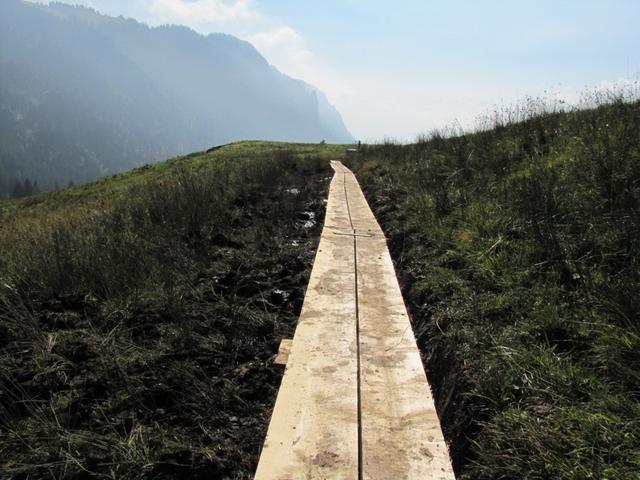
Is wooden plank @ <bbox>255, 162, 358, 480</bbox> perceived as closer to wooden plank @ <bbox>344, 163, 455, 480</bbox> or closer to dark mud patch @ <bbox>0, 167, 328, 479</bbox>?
wooden plank @ <bbox>344, 163, 455, 480</bbox>

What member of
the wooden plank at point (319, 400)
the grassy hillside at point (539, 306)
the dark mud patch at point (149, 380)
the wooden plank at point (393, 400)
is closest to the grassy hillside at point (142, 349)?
the dark mud patch at point (149, 380)

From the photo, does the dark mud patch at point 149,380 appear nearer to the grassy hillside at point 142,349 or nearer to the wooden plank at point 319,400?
the grassy hillside at point 142,349

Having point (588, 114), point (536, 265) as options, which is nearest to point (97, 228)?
point (536, 265)

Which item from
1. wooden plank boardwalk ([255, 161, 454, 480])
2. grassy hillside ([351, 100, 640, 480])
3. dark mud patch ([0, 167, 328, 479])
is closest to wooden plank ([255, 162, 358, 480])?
wooden plank boardwalk ([255, 161, 454, 480])

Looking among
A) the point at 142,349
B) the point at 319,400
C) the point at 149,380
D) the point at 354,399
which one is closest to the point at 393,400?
the point at 354,399

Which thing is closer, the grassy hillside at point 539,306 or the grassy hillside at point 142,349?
the grassy hillside at point 539,306

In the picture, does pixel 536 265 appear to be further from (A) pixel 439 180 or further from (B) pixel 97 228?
(B) pixel 97 228

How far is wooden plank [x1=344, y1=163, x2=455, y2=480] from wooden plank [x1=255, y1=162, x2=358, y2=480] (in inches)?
3.5

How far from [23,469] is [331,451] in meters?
1.52

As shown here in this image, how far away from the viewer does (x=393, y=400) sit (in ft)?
8.16

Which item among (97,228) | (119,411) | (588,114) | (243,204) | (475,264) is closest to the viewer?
(119,411)

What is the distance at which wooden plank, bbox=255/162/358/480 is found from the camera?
2.01m

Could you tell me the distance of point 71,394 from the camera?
8.54ft

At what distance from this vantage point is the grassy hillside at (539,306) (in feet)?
6.54
